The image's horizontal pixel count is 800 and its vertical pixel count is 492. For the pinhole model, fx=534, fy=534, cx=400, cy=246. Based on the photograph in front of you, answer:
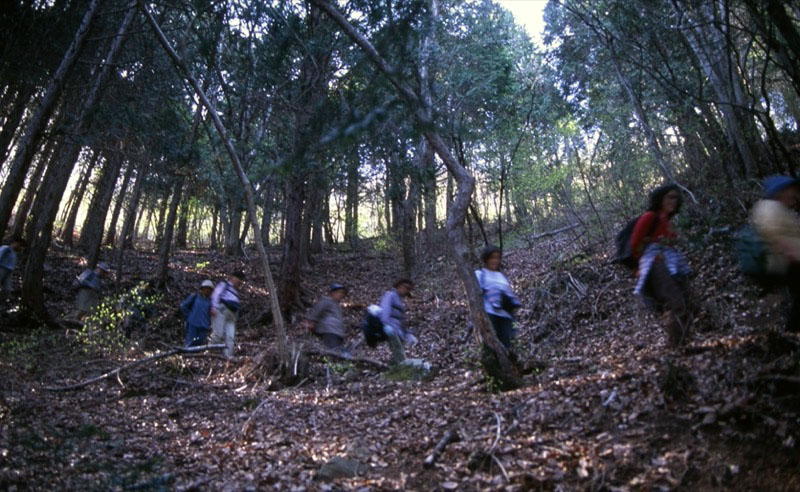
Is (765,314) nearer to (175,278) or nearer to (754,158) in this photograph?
(754,158)

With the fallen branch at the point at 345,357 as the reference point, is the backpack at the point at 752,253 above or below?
above

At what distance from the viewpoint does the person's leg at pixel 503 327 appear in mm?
7043

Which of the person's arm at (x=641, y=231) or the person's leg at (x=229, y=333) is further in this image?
the person's leg at (x=229, y=333)

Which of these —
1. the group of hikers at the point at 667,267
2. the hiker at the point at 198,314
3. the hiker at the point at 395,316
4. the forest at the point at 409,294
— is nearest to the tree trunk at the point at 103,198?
the forest at the point at 409,294

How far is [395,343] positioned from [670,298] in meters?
4.41

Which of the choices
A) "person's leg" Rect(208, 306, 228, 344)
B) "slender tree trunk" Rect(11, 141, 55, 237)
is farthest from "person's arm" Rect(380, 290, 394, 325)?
"slender tree trunk" Rect(11, 141, 55, 237)

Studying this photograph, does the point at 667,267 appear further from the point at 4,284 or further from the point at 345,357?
the point at 4,284

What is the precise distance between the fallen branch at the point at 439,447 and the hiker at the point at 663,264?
2.46m

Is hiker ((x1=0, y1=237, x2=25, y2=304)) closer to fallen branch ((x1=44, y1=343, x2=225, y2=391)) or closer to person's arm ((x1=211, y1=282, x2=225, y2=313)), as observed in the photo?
fallen branch ((x1=44, y1=343, x2=225, y2=391))

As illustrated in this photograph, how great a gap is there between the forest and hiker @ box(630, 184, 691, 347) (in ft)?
0.08

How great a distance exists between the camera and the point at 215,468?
5340mm

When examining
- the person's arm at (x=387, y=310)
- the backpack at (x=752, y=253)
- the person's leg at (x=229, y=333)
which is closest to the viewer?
the backpack at (x=752, y=253)

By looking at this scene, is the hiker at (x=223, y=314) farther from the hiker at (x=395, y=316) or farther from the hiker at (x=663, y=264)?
the hiker at (x=663, y=264)

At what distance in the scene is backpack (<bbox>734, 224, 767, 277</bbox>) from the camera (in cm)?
457
